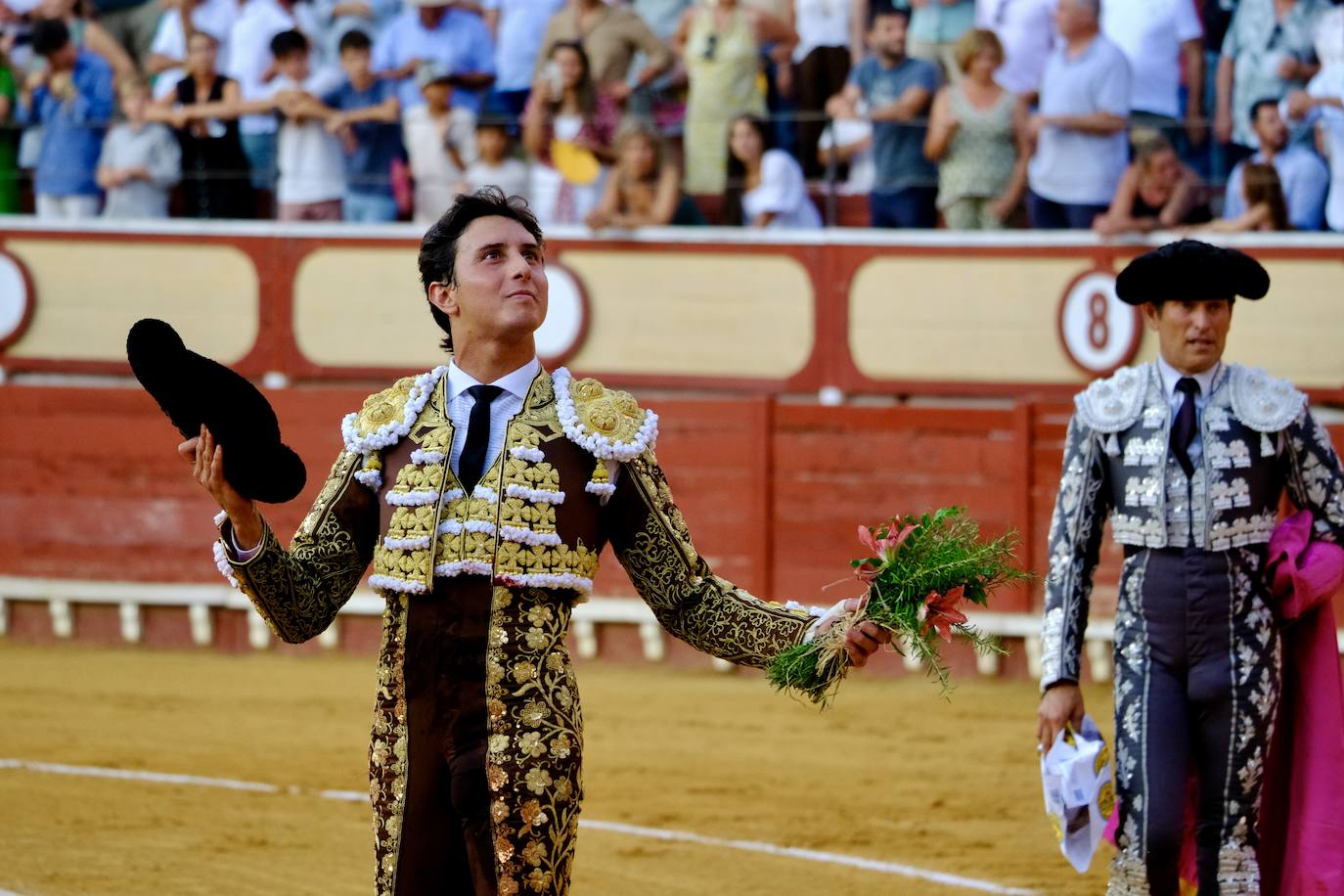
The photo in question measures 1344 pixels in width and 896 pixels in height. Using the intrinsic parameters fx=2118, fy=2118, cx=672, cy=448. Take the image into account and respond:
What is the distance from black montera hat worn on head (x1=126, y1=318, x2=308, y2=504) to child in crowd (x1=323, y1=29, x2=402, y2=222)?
7608 mm

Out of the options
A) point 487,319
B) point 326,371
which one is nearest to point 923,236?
point 326,371

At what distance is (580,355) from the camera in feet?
35.3

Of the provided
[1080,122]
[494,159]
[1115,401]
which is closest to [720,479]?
[494,159]

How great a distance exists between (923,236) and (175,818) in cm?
486

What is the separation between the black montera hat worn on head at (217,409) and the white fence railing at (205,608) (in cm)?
689

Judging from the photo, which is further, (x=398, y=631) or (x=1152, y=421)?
(x=1152, y=421)

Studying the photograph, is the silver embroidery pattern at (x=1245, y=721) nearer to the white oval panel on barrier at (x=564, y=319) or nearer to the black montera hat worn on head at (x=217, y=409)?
the black montera hat worn on head at (x=217, y=409)

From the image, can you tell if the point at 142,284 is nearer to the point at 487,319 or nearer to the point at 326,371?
the point at 326,371

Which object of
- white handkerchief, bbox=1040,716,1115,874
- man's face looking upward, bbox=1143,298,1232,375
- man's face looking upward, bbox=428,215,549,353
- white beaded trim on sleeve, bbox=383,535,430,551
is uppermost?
man's face looking upward, bbox=428,215,549,353

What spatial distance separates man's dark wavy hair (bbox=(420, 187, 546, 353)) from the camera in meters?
3.41

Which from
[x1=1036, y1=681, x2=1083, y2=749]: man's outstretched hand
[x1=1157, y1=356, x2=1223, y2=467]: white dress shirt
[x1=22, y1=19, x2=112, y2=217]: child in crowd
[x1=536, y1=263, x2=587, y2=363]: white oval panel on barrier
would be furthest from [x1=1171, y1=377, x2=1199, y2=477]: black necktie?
[x1=22, y1=19, x2=112, y2=217]: child in crowd

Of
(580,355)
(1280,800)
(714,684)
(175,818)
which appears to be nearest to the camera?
(1280,800)

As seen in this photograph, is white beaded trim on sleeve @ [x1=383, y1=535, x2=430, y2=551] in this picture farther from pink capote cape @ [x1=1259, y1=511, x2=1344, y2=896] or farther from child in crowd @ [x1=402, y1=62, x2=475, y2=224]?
child in crowd @ [x1=402, y1=62, x2=475, y2=224]

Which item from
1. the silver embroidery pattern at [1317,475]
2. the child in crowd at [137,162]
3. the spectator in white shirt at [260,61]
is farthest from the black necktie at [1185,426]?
the child in crowd at [137,162]
